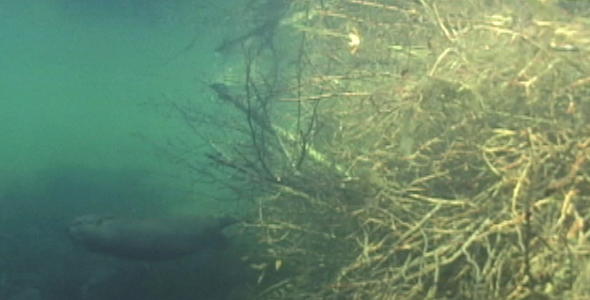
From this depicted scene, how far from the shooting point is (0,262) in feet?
26.1

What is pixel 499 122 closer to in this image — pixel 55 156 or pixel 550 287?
pixel 550 287

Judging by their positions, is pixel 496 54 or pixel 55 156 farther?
pixel 55 156

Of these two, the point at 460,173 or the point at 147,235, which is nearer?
the point at 460,173

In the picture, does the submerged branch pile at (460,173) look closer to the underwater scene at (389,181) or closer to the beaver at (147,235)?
the underwater scene at (389,181)

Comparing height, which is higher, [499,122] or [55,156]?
[499,122]

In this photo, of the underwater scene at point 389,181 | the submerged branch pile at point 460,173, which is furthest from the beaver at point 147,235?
the submerged branch pile at point 460,173

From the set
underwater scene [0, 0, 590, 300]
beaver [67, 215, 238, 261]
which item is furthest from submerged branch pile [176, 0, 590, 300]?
→ beaver [67, 215, 238, 261]

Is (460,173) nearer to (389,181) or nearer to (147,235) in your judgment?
(389,181)

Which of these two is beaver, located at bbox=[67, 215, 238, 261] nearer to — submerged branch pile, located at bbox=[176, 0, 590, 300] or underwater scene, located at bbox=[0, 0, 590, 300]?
underwater scene, located at bbox=[0, 0, 590, 300]

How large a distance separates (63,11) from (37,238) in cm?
1961

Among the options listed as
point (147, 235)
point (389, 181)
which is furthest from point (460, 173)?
point (147, 235)

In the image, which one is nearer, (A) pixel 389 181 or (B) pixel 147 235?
(A) pixel 389 181

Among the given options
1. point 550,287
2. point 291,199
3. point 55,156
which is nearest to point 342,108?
point 291,199

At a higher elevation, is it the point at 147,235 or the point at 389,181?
the point at 389,181
